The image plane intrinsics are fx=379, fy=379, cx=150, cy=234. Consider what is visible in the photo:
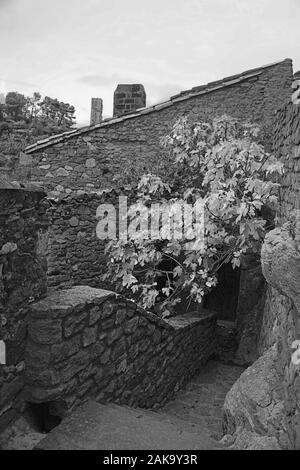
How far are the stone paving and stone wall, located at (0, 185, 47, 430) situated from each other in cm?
206

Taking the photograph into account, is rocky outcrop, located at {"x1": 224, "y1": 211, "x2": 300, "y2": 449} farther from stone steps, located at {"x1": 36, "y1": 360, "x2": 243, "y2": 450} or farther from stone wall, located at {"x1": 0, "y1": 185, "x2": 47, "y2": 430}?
stone wall, located at {"x1": 0, "y1": 185, "x2": 47, "y2": 430}

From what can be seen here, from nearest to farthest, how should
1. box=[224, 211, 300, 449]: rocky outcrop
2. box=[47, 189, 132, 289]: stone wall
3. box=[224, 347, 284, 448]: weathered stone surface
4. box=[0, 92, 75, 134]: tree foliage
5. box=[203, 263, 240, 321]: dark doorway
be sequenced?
box=[224, 211, 300, 449]: rocky outcrop < box=[224, 347, 284, 448]: weathered stone surface < box=[47, 189, 132, 289]: stone wall < box=[203, 263, 240, 321]: dark doorway < box=[0, 92, 75, 134]: tree foliage

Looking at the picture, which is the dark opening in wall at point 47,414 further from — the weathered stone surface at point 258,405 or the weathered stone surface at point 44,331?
the weathered stone surface at point 258,405

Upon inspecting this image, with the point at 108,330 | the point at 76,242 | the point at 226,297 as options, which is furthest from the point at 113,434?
the point at 226,297

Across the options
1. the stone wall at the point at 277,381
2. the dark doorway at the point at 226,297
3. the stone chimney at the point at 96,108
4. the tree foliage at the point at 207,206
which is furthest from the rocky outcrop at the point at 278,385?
the stone chimney at the point at 96,108

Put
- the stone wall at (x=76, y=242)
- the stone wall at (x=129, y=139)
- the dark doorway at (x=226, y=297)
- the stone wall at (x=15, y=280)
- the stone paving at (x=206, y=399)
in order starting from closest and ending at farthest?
the stone wall at (x=15, y=280) < the stone paving at (x=206, y=399) < the stone wall at (x=76, y=242) < the stone wall at (x=129, y=139) < the dark doorway at (x=226, y=297)

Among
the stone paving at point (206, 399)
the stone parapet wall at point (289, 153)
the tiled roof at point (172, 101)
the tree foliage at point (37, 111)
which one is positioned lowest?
the stone paving at point (206, 399)

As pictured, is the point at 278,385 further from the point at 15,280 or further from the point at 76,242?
the point at 76,242

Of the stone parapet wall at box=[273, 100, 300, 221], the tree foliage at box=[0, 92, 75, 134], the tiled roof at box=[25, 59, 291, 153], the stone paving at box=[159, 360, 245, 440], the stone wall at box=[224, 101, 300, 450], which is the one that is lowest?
the stone paving at box=[159, 360, 245, 440]

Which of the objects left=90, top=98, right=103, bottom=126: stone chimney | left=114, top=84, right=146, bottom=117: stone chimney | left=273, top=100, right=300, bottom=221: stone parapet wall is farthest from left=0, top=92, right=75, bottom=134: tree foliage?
left=273, top=100, right=300, bottom=221: stone parapet wall

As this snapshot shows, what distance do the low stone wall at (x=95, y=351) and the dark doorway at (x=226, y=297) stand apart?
3931mm

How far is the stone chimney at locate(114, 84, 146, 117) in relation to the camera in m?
8.44

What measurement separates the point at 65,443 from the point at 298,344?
1.41 m

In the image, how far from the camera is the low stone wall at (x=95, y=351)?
242 centimetres
